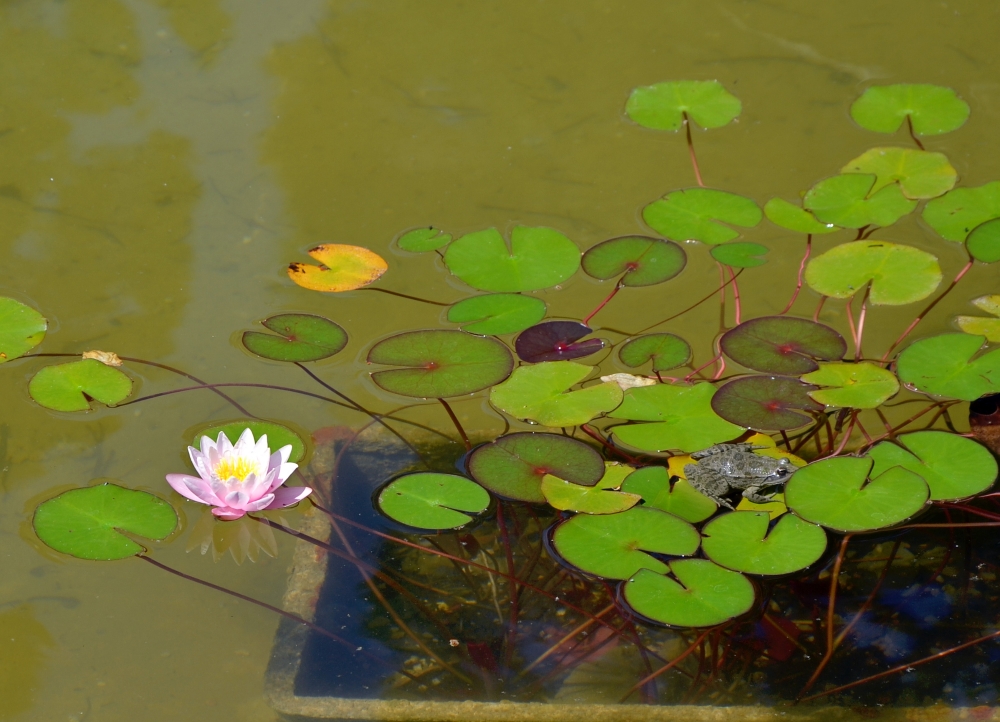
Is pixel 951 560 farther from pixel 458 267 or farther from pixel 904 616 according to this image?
pixel 458 267

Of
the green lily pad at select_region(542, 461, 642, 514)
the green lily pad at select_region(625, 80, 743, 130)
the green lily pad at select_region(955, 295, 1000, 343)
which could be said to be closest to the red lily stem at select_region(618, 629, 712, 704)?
the green lily pad at select_region(542, 461, 642, 514)

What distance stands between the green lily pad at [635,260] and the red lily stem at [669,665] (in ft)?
3.32

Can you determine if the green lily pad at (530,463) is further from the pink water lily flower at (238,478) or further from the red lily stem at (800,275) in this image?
the red lily stem at (800,275)

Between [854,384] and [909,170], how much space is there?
2.98ft

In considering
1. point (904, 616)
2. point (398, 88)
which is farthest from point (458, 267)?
point (904, 616)

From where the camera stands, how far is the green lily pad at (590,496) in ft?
5.98

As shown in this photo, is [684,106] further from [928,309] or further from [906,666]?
[906,666]

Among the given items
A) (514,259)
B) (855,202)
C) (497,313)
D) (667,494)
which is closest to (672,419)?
(667,494)

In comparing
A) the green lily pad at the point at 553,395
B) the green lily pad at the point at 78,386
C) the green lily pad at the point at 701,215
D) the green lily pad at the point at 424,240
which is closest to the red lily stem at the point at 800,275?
the green lily pad at the point at 701,215

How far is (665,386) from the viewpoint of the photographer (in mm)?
2055

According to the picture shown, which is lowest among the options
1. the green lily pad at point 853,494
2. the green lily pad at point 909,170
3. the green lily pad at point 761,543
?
the green lily pad at point 761,543

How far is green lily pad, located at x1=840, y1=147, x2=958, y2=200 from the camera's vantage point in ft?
8.14

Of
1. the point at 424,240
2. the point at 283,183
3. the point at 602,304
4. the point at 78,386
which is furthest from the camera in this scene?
the point at 283,183

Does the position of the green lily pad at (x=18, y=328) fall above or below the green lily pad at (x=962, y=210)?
Result: below
